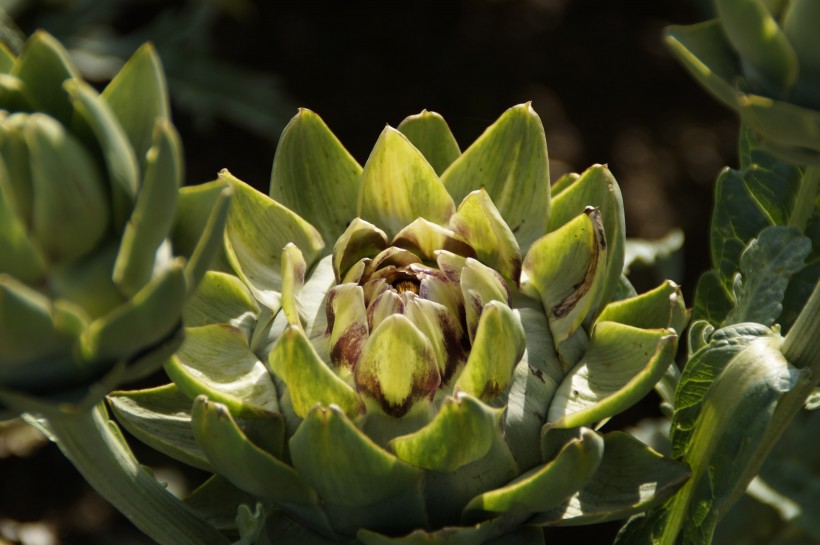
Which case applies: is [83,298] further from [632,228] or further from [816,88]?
[632,228]

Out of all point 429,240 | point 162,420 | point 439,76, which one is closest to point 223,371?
point 162,420

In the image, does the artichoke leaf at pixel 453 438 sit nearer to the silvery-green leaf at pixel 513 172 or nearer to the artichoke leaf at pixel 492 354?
the artichoke leaf at pixel 492 354

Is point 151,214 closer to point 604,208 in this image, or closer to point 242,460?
point 242,460

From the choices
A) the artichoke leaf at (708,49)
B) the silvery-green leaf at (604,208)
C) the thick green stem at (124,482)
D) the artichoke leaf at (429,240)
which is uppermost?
the artichoke leaf at (708,49)

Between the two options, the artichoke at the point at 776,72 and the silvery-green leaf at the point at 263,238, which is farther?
the silvery-green leaf at the point at 263,238

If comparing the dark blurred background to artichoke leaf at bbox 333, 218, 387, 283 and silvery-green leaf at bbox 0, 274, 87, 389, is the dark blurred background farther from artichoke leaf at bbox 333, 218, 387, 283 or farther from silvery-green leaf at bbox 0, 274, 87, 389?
silvery-green leaf at bbox 0, 274, 87, 389

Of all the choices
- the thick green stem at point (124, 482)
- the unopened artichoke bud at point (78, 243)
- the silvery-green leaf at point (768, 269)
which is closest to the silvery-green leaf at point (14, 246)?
the unopened artichoke bud at point (78, 243)

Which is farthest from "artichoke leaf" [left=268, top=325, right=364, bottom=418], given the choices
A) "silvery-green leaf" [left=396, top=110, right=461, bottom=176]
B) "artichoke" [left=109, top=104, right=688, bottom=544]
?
"silvery-green leaf" [left=396, top=110, right=461, bottom=176]
